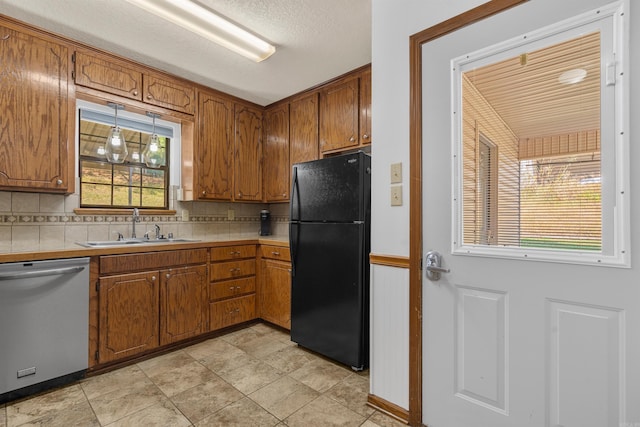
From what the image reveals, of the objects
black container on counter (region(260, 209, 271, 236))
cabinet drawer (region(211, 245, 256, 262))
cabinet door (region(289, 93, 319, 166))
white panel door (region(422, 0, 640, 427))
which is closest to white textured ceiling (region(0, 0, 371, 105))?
cabinet door (region(289, 93, 319, 166))

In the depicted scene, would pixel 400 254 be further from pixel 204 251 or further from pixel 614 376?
pixel 204 251

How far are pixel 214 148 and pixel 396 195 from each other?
2.27 metres

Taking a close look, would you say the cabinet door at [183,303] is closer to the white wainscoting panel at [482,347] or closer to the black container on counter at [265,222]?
the black container on counter at [265,222]

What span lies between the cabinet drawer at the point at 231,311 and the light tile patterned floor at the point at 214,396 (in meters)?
0.38

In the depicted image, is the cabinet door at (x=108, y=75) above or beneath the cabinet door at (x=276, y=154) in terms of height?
above

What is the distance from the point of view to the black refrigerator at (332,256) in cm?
221

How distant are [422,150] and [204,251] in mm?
2122

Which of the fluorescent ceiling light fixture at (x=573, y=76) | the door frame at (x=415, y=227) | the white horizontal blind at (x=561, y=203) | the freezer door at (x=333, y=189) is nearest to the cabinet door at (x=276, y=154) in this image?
the freezer door at (x=333, y=189)

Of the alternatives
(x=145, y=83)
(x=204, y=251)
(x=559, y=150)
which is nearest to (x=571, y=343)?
(x=559, y=150)

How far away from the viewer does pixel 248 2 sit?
191 cm

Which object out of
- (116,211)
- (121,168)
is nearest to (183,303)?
(116,211)

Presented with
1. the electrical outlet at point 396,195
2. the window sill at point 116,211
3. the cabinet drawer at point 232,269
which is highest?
the electrical outlet at point 396,195

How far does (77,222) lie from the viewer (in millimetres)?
2564

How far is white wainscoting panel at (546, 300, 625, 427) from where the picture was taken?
3.56 feet
